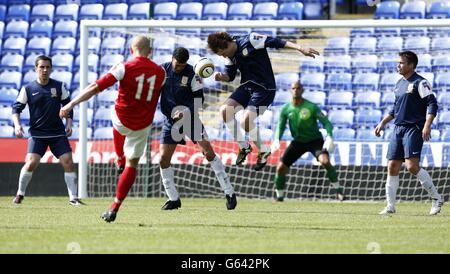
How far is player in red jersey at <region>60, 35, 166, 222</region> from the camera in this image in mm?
10852

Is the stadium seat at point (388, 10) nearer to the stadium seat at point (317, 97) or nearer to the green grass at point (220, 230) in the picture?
the stadium seat at point (317, 97)

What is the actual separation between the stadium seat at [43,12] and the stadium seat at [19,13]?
141 millimetres

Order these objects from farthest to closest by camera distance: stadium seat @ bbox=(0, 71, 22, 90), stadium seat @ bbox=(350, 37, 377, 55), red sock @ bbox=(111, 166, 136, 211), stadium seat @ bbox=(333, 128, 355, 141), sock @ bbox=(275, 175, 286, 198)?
stadium seat @ bbox=(0, 71, 22, 90), stadium seat @ bbox=(350, 37, 377, 55), stadium seat @ bbox=(333, 128, 355, 141), sock @ bbox=(275, 175, 286, 198), red sock @ bbox=(111, 166, 136, 211)

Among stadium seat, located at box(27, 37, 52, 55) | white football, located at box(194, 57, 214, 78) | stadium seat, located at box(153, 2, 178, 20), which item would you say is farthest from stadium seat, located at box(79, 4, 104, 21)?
white football, located at box(194, 57, 214, 78)

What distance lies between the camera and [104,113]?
20.0m

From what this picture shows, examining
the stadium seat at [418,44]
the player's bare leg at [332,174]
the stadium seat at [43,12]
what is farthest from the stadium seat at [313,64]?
the stadium seat at [43,12]

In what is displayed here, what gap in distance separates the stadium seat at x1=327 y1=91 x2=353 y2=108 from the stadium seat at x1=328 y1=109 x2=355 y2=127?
0.11 m

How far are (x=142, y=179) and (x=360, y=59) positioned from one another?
4.72 meters

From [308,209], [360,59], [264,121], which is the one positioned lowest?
[308,209]

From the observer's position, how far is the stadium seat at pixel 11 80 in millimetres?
22797

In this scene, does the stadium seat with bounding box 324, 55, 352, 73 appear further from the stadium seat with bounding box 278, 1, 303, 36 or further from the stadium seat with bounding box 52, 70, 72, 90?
the stadium seat with bounding box 52, 70, 72, 90

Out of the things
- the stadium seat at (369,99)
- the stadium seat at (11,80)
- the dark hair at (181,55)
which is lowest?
the stadium seat at (369,99)
